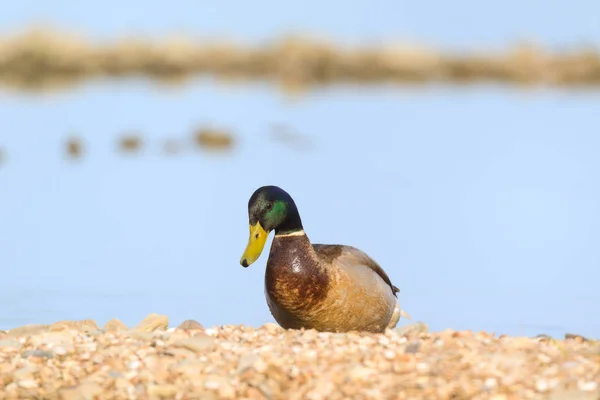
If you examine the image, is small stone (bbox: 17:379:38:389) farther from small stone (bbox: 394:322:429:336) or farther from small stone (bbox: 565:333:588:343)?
small stone (bbox: 565:333:588:343)

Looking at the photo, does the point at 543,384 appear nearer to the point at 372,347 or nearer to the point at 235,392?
the point at 372,347

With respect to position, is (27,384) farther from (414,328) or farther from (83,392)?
(414,328)

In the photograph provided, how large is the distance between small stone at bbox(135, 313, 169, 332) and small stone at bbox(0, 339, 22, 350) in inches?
27.4

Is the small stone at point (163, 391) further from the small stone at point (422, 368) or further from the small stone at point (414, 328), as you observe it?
the small stone at point (414, 328)

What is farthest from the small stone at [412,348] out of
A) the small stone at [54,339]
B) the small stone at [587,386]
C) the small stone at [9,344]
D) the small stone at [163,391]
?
the small stone at [9,344]

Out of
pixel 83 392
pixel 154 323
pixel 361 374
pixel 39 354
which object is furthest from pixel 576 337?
pixel 39 354

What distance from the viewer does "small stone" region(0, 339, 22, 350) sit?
5437mm

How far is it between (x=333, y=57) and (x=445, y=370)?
23.5 meters

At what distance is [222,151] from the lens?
Result: 1460 centimetres

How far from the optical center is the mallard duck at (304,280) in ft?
18.7

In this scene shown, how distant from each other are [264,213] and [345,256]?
502mm

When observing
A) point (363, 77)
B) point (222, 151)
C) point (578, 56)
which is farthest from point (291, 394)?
point (578, 56)

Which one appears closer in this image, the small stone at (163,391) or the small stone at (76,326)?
the small stone at (163,391)

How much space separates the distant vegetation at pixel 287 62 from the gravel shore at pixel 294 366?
20972 mm
